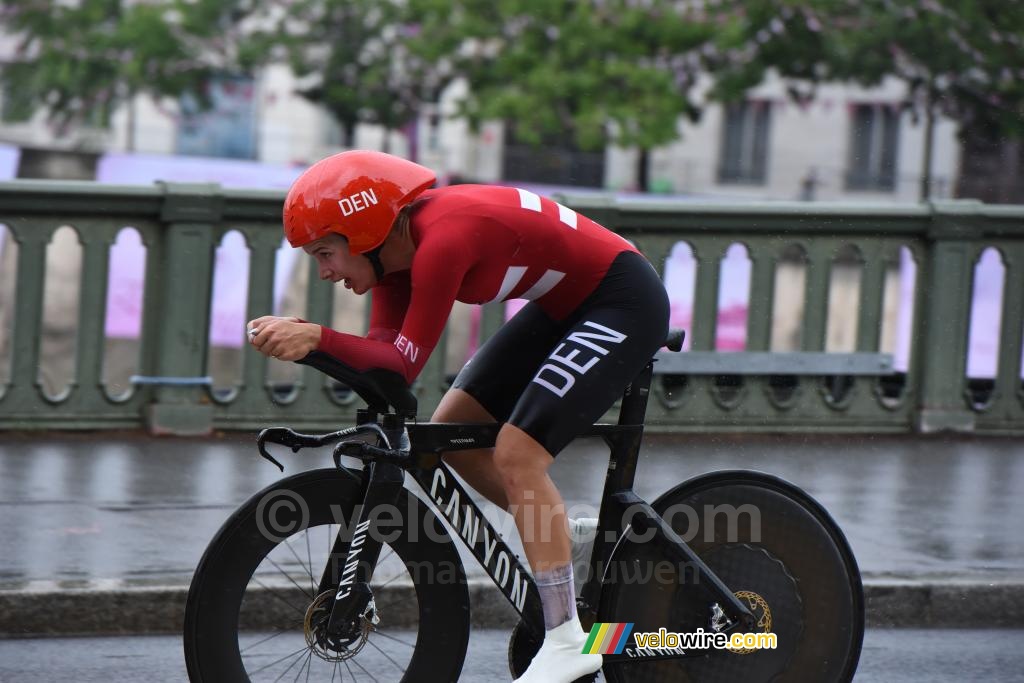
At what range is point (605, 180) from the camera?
43.4 m

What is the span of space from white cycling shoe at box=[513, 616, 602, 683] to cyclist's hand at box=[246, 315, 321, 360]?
103cm

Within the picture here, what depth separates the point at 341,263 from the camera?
13.5 ft

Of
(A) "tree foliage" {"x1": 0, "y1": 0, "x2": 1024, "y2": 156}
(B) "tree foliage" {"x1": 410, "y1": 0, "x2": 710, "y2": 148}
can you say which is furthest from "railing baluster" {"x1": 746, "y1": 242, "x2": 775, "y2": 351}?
(B) "tree foliage" {"x1": 410, "y1": 0, "x2": 710, "y2": 148}

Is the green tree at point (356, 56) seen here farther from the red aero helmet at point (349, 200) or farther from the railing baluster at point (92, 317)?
the red aero helmet at point (349, 200)

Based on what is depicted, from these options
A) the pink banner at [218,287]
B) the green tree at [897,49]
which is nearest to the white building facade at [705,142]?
the green tree at [897,49]

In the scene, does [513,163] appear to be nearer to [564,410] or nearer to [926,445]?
[926,445]

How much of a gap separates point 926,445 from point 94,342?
4.94 m

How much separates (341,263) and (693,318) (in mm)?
6164

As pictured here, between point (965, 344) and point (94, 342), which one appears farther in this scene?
point (965, 344)

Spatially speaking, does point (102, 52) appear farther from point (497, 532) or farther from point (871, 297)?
point (497, 532)

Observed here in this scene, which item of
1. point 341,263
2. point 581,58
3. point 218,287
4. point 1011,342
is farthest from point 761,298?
point 581,58

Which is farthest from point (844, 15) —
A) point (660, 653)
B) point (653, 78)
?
point (660, 653)

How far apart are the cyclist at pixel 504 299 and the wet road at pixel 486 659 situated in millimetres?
1099

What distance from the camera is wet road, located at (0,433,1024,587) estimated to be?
6.45 m
